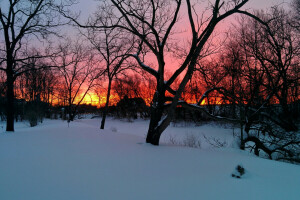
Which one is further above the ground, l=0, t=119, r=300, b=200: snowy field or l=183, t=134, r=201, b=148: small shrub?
l=0, t=119, r=300, b=200: snowy field

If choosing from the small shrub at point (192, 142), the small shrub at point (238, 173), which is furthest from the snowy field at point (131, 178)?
the small shrub at point (192, 142)

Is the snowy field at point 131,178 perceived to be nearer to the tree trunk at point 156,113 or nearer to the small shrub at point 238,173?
the small shrub at point 238,173

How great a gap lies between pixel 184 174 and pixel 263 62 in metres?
16.0

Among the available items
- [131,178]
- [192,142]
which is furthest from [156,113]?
[192,142]

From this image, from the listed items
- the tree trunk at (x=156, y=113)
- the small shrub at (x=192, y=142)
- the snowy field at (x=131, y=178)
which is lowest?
the small shrub at (x=192, y=142)

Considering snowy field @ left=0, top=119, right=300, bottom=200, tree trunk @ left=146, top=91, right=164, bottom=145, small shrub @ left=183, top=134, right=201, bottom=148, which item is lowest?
small shrub @ left=183, top=134, right=201, bottom=148

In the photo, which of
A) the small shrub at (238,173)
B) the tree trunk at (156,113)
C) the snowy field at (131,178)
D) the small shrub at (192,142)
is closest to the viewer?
the snowy field at (131,178)

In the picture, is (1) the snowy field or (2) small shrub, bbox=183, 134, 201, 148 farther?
(2) small shrub, bbox=183, 134, 201, 148

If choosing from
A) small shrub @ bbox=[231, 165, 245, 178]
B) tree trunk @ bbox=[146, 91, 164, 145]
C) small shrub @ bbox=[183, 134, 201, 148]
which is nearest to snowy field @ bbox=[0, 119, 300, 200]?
small shrub @ bbox=[231, 165, 245, 178]

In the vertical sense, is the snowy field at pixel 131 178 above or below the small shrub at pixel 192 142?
above

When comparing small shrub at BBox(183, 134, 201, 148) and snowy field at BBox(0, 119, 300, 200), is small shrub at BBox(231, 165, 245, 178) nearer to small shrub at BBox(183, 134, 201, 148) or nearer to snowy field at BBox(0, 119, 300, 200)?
snowy field at BBox(0, 119, 300, 200)

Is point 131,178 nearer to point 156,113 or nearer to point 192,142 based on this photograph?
point 156,113

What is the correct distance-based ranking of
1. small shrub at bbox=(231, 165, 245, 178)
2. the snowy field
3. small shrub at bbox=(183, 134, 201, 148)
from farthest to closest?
small shrub at bbox=(183, 134, 201, 148)
small shrub at bbox=(231, 165, 245, 178)
the snowy field

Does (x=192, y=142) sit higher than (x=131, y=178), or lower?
lower
